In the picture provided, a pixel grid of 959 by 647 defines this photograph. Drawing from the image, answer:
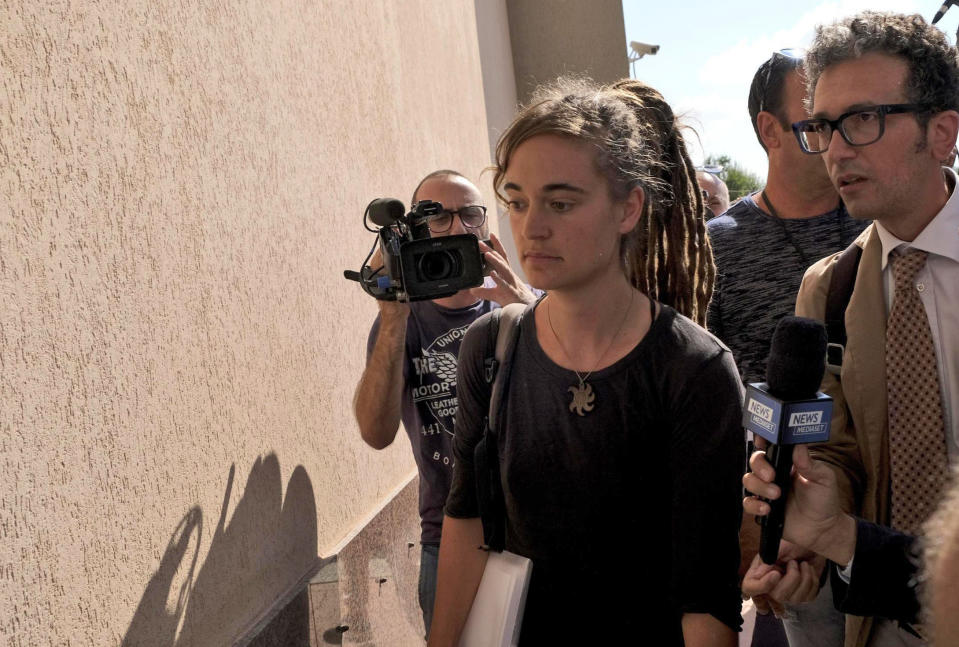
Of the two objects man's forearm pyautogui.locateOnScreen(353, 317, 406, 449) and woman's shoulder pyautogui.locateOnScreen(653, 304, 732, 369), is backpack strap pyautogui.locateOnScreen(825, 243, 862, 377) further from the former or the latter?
man's forearm pyautogui.locateOnScreen(353, 317, 406, 449)

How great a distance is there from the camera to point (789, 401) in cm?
155

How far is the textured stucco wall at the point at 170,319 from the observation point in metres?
1.95

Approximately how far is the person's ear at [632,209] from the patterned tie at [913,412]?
0.61 m

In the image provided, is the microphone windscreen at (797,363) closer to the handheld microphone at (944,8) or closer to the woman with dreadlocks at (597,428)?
the woman with dreadlocks at (597,428)

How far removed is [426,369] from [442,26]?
4680 mm

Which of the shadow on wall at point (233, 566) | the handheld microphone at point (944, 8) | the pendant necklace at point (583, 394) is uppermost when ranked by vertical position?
the handheld microphone at point (944, 8)

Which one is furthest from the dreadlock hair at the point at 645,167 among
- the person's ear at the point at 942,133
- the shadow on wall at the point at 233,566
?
the shadow on wall at the point at 233,566

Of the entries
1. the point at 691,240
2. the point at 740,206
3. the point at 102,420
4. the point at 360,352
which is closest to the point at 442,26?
the point at 360,352

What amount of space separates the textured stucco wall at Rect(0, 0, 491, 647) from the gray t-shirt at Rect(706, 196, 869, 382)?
5.02 ft

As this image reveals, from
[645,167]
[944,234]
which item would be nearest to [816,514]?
[944,234]

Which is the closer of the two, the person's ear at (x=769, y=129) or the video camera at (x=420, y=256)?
the video camera at (x=420, y=256)

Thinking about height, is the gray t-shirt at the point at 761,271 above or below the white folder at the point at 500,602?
above

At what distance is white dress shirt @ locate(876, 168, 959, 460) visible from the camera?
206 centimetres

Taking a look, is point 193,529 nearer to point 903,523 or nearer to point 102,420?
point 102,420
